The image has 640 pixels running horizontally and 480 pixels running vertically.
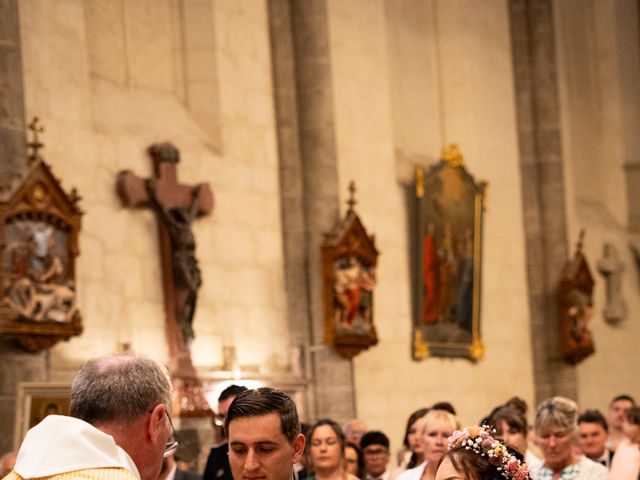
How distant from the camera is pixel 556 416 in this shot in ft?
27.9

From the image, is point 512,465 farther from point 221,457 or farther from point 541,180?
point 541,180

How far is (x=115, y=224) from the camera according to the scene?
14.5m

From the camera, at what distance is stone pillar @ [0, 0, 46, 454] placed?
41.1ft

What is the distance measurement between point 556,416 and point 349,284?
28.2 ft

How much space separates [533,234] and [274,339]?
7.24 meters

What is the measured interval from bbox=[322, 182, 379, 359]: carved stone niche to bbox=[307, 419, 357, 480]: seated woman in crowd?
27.4 ft

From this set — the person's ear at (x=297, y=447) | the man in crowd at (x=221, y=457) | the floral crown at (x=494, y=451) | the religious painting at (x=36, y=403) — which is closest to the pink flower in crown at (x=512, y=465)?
the floral crown at (x=494, y=451)

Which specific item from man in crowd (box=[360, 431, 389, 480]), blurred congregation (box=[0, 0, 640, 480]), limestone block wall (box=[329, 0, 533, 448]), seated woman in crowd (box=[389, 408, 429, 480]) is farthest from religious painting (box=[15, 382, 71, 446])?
limestone block wall (box=[329, 0, 533, 448])

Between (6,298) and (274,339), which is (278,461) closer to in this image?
(6,298)

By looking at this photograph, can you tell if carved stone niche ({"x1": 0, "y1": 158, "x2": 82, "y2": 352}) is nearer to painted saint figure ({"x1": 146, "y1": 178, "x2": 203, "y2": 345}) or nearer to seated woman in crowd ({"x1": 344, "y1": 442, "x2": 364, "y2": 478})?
painted saint figure ({"x1": 146, "y1": 178, "x2": 203, "y2": 345})

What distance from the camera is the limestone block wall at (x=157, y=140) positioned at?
14023mm

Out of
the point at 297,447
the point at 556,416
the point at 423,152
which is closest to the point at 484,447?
the point at 297,447

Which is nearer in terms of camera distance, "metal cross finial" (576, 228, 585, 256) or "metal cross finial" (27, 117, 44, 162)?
"metal cross finial" (27, 117, 44, 162)

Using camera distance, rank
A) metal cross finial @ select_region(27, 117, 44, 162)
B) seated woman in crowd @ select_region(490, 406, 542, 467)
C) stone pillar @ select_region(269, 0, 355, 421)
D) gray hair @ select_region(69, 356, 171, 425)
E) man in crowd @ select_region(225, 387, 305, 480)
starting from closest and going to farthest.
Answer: gray hair @ select_region(69, 356, 171, 425) → man in crowd @ select_region(225, 387, 305, 480) → seated woman in crowd @ select_region(490, 406, 542, 467) → metal cross finial @ select_region(27, 117, 44, 162) → stone pillar @ select_region(269, 0, 355, 421)
